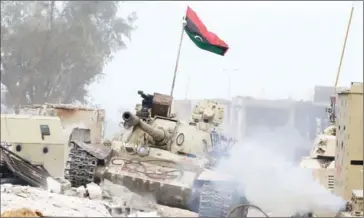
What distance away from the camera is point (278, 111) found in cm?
3675

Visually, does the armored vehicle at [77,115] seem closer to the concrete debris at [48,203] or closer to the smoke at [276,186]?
the smoke at [276,186]

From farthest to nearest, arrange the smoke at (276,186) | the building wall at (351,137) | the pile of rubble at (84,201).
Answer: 1. the smoke at (276,186)
2. the building wall at (351,137)
3. the pile of rubble at (84,201)

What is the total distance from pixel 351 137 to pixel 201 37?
6354 mm

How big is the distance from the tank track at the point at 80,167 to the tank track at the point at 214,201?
2.03 metres

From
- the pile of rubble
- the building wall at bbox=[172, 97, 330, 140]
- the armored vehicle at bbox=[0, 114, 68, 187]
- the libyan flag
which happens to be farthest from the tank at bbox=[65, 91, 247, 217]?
the building wall at bbox=[172, 97, 330, 140]

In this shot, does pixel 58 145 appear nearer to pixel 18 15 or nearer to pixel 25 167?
pixel 25 167

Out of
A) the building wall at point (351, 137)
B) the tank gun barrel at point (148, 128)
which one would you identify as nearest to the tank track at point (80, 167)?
the tank gun barrel at point (148, 128)

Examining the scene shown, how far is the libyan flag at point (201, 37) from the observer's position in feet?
60.2

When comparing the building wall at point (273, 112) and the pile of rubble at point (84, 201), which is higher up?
the building wall at point (273, 112)

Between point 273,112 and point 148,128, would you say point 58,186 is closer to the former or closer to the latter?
point 148,128

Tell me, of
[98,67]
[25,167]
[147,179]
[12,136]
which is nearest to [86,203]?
[147,179]

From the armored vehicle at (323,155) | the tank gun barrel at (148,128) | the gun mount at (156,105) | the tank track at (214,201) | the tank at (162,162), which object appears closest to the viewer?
the tank track at (214,201)

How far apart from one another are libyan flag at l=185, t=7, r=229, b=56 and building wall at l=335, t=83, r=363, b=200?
5388mm

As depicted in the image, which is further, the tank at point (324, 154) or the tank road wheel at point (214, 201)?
the tank at point (324, 154)
